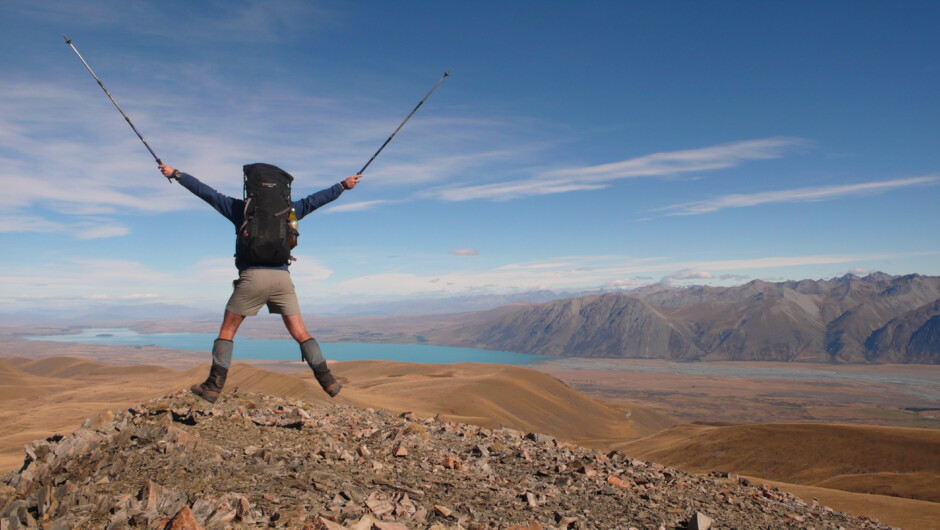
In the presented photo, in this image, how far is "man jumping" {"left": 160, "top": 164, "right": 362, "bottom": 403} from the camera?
23.3 ft

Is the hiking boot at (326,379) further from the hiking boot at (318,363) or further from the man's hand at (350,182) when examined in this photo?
the man's hand at (350,182)

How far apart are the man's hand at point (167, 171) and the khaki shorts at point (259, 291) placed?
1562mm

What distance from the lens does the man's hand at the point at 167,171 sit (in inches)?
279

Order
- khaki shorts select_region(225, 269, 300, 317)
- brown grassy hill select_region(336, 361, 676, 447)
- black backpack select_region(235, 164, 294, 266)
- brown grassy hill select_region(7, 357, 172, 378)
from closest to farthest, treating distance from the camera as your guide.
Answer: black backpack select_region(235, 164, 294, 266)
khaki shorts select_region(225, 269, 300, 317)
brown grassy hill select_region(336, 361, 676, 447)
brown grassy hill select_region(7, 357, 172, 378)

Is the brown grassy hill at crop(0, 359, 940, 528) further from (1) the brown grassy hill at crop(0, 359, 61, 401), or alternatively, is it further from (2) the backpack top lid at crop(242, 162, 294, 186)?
(2) the backpack top lid at crop(242, 162, 294, 186)

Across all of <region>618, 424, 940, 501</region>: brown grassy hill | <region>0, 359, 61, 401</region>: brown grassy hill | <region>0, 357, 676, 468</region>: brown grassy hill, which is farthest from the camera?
<region>0, 359, 61, 401</region>: brown grassy hill

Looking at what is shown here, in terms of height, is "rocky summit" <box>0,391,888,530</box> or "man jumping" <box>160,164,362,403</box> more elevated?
"man jumping" <box>160,164,362,403</box>

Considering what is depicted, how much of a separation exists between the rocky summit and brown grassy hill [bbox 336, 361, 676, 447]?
3917 cm

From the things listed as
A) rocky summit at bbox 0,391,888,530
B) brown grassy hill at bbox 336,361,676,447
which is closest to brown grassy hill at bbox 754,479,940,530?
rocky summit at bbox 0,391,888,530

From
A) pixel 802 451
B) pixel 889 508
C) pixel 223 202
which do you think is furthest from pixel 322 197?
pixel 802 451

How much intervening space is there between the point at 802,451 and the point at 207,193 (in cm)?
5081

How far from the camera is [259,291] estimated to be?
280 inches

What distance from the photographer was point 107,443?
282 inches

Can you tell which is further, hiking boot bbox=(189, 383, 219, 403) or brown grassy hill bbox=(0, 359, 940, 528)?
brown grassy hill bbox=(0, 359, 940, 528)
